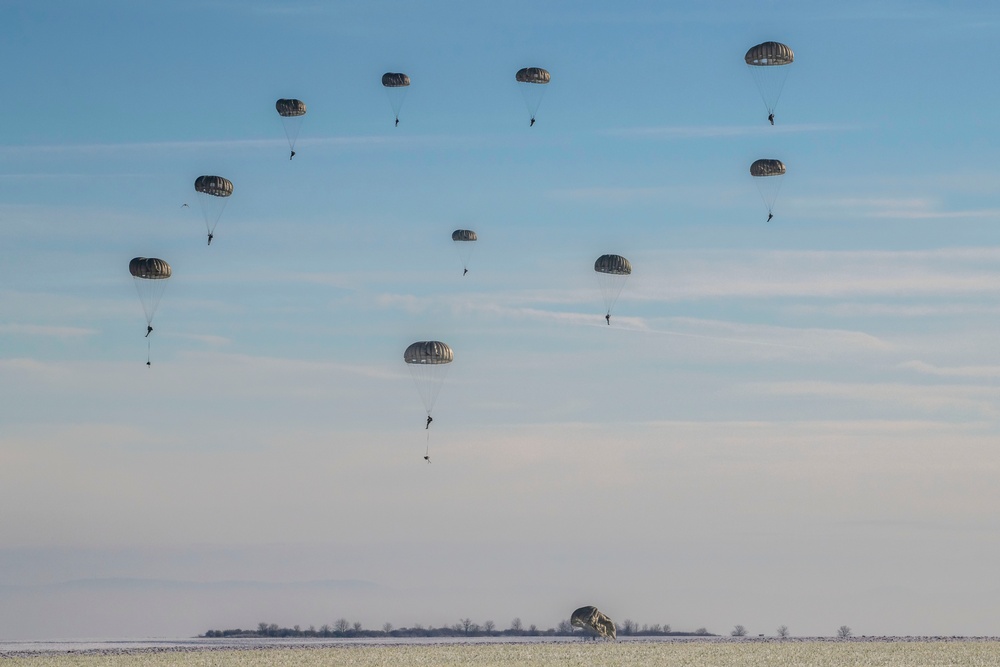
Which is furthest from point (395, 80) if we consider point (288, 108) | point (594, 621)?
point (594, 621)

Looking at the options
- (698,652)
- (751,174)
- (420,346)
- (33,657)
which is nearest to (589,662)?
(698,652)

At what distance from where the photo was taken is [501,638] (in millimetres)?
97125

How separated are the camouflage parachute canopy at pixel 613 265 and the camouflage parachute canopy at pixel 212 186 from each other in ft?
86.6

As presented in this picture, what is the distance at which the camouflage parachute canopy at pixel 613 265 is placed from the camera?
87625 mm

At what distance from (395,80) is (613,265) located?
23412 mm

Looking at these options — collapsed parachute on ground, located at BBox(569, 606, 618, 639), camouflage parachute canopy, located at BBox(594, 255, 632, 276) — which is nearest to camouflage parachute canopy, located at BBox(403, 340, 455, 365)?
camouflage parachute canopy, located at BBox(594, 255, 632, 276)

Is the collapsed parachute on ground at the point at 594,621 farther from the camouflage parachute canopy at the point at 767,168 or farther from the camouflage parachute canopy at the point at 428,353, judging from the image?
the camouflage parachute canopy at the point at 767,168

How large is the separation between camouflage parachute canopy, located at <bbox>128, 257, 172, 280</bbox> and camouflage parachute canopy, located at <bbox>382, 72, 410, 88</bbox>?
22.1 metres

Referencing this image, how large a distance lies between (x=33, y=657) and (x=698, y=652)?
38525 millimetres

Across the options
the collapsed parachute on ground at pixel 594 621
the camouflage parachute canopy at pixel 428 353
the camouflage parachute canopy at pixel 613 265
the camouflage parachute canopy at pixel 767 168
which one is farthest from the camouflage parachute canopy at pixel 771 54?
the collapsed parachute on ground at pixel 594 621

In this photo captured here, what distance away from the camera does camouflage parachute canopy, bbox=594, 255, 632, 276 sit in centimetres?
8762

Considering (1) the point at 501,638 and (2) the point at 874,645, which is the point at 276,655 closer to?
(1) the point at 501,638

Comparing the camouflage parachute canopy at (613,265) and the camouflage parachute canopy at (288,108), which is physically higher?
the camouflage parachute canopy at (288,108)

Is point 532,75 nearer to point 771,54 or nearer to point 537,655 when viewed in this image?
point 771,54
